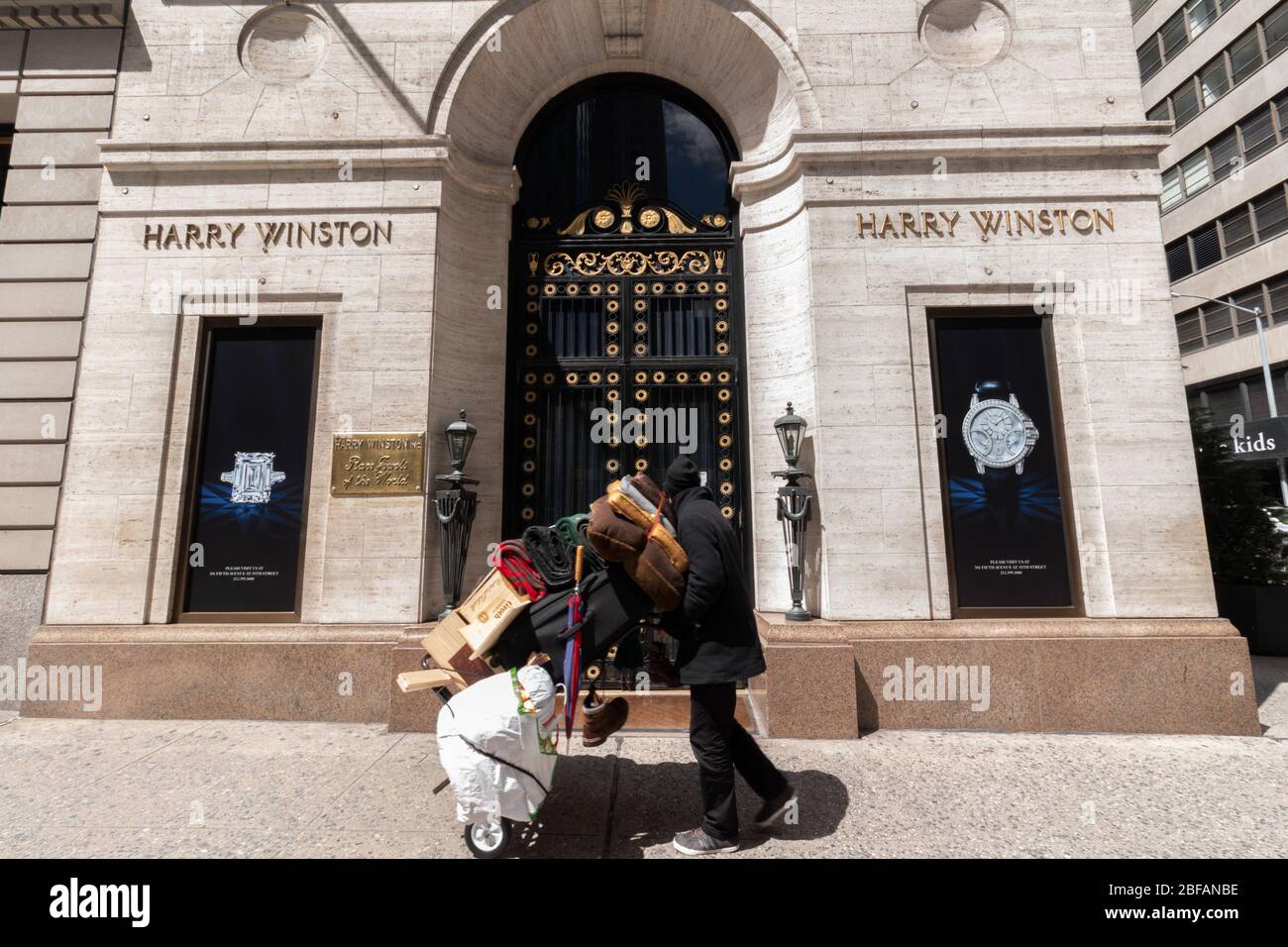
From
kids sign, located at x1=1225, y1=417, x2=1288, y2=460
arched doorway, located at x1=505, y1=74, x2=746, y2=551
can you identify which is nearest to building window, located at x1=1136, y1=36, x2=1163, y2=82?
kids sign, located at x1=1225, y1=417, x2=1288, y2=460

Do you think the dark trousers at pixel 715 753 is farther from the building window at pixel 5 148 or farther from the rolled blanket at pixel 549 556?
the building window at pixel 5 148

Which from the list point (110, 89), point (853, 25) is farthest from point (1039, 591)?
point (110, 89)

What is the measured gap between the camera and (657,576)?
11.1 ft

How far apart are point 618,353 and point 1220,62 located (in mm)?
35172

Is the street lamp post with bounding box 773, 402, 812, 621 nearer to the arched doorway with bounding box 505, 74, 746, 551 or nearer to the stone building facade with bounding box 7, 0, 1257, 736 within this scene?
the stone building facade with bounding box 7, 0, 1257, 736

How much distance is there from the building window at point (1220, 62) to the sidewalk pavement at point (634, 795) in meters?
32.8

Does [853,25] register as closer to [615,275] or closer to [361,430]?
[615,275]

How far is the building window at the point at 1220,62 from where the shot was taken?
937 inches

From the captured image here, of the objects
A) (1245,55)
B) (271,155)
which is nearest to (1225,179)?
(1245,55)

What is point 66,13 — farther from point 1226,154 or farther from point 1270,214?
point 1226,154

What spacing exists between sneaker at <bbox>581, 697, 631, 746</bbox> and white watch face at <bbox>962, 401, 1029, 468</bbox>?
16.6 ft

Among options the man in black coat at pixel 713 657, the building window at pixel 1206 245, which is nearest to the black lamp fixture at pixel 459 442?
the man in black coat at pixel 713 657

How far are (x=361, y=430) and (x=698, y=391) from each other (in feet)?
13.5

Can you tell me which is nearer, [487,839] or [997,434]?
[487,839]
